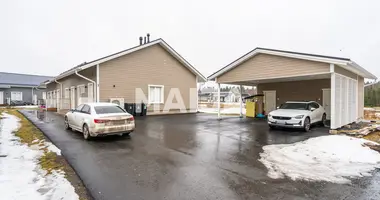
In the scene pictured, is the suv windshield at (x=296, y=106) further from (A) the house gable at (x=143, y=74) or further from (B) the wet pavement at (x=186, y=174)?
(A) the house gable at (x=143, y=74)

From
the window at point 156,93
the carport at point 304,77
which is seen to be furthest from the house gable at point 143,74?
the carport at point 304,77

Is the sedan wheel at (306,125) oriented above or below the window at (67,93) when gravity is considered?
below

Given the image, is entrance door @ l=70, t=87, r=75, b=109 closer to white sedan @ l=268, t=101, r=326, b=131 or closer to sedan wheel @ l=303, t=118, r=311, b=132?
white sedan @ l=268, t=101, r=326, b=131

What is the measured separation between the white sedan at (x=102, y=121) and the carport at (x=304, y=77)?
28.4 ft

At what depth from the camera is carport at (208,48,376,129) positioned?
10.0m

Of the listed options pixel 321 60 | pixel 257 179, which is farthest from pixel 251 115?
pixel 257 179

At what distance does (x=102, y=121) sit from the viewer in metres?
7.48

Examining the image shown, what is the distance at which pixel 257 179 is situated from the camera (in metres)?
4.15

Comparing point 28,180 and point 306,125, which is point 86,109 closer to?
point 28,180

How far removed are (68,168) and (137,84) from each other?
13.0 metres

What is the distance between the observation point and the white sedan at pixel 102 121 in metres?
7.50

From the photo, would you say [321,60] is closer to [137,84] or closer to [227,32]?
[137,84]

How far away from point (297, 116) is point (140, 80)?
12312 millimetres

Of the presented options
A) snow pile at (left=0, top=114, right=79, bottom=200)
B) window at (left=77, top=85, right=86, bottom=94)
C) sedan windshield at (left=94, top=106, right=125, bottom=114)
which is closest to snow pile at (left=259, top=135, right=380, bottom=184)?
snow pile at (left=0, top=114, right=79, bottom=200)
